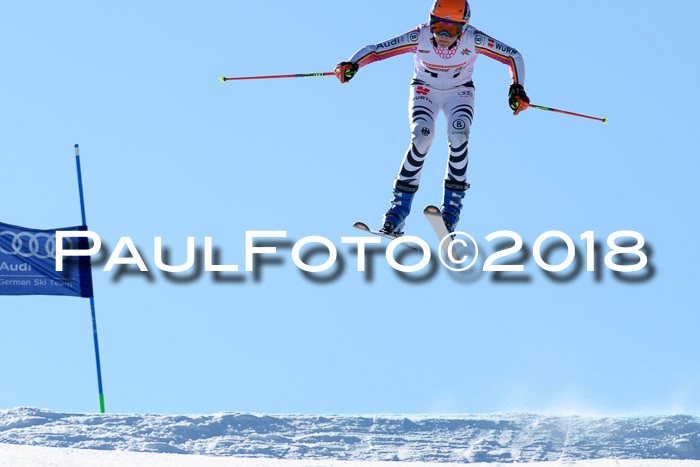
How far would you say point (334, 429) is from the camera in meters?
22.1

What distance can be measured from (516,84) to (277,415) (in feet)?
24.0

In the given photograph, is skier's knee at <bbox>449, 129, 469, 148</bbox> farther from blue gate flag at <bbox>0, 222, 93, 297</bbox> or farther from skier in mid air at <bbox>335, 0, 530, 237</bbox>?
blue gate flag at <bbox>0, 222, 93, 297</bbox>

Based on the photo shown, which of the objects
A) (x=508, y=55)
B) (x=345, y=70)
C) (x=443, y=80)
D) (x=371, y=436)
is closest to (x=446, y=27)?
(x=443, y=80)

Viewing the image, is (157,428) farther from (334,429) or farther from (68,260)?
(68,260)

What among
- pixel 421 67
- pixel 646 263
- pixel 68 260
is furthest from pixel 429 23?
pixel 68 260

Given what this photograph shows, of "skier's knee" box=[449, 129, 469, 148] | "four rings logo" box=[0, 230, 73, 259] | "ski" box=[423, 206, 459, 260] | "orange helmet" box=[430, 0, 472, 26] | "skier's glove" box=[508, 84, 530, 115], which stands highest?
"orange helmet" box=[430, 0, 472, 26]

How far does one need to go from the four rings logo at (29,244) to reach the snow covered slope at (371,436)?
13.9ft

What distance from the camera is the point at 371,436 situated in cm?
2195

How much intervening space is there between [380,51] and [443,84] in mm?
923

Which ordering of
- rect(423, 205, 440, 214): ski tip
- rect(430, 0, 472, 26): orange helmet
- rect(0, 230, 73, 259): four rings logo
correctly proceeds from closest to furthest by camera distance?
rect(430, 0, 472, 26): orange helmet < rect(423, 205, 440, 214): ski tip < rect(0, 230, 73, 259): four rings logo

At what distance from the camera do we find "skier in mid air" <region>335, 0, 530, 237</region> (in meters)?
17.5

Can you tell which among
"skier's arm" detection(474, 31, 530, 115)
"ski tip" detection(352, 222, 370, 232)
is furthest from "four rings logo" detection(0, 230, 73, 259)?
"skier's arm" detection(474, 31, 530, 115)

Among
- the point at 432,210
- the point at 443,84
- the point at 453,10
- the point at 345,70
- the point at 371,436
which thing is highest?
the point at 453,10

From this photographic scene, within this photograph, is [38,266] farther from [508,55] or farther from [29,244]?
[508,55]
